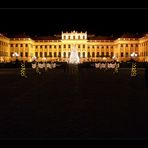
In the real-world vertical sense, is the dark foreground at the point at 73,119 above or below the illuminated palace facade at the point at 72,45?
below

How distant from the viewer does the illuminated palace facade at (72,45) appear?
125375 mm

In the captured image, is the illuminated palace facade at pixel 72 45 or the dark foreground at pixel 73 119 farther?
the illuminated palace facade at pixel 72 45

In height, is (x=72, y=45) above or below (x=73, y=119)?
above

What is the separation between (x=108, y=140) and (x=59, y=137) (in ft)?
3.19

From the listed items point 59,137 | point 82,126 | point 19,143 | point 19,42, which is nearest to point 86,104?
point 82,126

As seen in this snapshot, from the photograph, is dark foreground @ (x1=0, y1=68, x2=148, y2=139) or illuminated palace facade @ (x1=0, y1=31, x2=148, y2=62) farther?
illuminated palace facade @ (x1=0, y1=31, x2=148, y2=62)

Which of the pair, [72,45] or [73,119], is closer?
[73,119]

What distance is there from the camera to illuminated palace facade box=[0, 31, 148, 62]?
411ft

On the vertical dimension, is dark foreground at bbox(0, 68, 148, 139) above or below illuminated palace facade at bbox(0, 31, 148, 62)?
below

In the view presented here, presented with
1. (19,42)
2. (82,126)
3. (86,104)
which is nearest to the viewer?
(82,126)

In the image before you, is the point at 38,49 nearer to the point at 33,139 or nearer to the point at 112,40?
the point at 112,40

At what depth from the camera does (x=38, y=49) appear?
13088 cm

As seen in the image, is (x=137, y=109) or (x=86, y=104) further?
(x=86, y=104)

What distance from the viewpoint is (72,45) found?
127438mm
